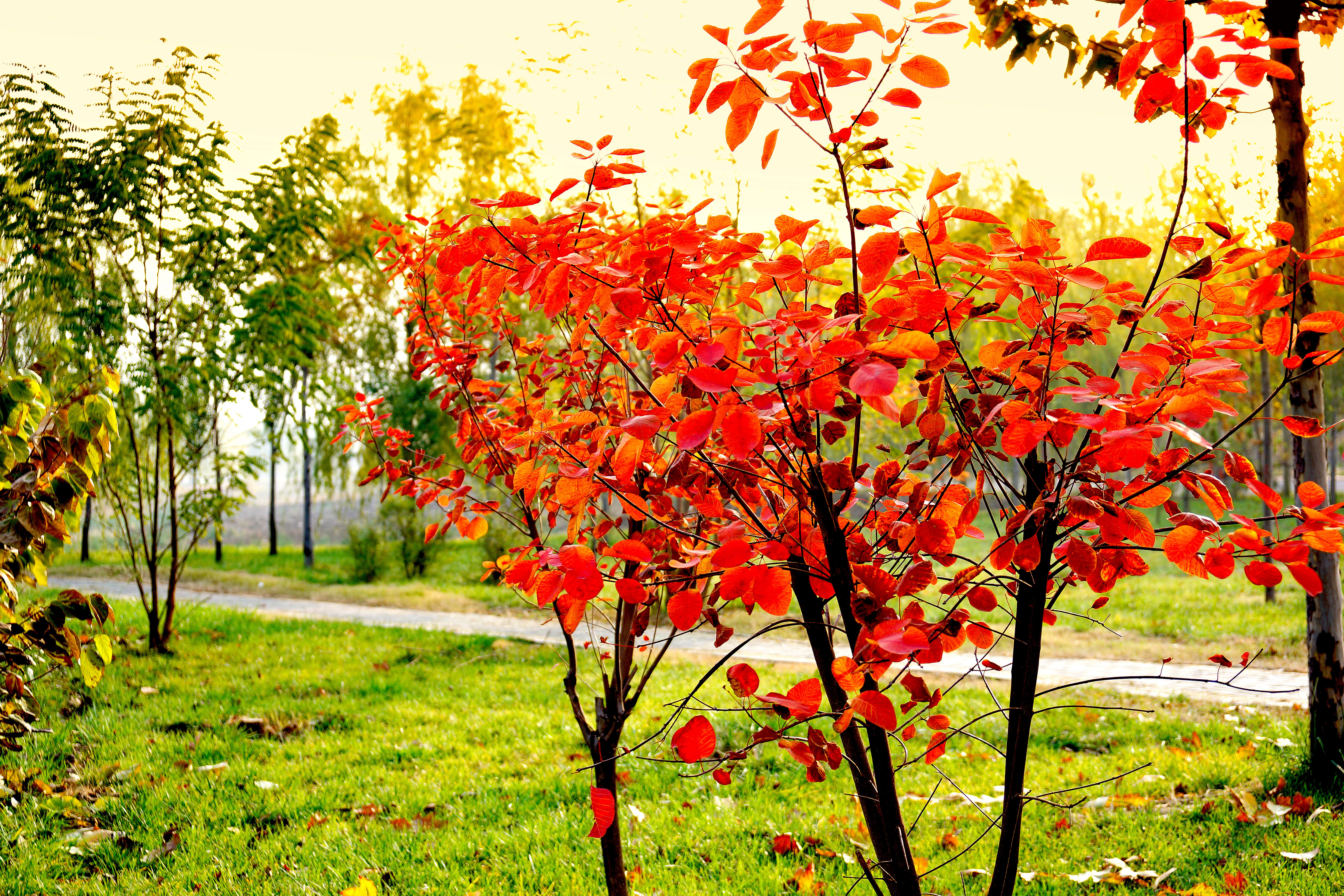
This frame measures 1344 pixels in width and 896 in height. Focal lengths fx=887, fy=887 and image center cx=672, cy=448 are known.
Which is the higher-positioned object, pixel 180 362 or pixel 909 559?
pixel 180 362

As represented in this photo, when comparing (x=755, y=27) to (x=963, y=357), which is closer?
(x=755, y=27)

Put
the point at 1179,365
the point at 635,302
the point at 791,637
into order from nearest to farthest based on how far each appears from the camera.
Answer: the point at 635,302, the point at 1179,365, the point at 791,637

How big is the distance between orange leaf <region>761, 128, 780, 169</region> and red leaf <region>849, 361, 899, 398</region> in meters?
0.40

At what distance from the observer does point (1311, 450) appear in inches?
152

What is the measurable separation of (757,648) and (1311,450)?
196 inches

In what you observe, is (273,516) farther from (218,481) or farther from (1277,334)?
(1277,334)

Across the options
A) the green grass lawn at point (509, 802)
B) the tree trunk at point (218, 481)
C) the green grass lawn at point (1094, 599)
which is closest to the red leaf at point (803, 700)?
the green grass lawn at point (509, 802)

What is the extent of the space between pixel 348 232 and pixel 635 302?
46.8ft

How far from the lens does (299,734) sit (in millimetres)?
4938

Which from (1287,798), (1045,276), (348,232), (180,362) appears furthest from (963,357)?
(348,232)

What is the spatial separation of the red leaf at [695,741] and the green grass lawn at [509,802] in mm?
1788

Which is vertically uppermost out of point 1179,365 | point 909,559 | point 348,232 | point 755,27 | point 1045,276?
point 348,232

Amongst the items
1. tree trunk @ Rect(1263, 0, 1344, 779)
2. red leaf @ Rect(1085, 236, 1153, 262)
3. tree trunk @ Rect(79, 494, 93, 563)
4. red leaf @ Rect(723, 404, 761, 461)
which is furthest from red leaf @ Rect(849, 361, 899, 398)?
tree trunk @ Rect(79, 494, 93, 563)

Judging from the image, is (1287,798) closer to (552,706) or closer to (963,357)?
(963,357)
